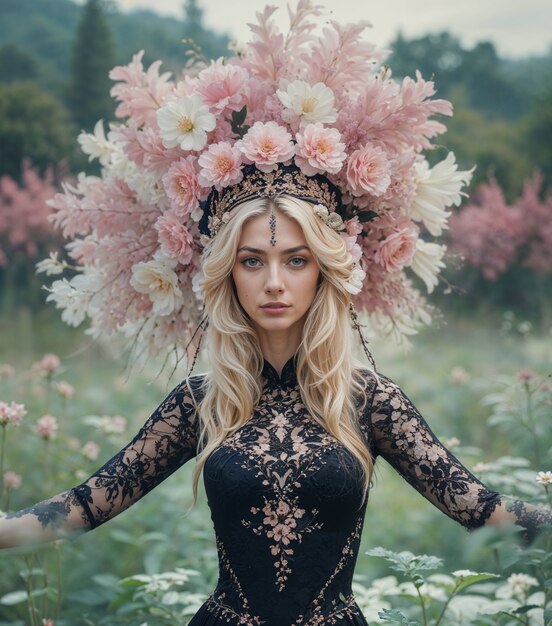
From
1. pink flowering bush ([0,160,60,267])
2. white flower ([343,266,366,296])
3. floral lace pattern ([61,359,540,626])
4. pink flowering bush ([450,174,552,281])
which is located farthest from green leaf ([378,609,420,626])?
pink flowering bush ([0,160,60,267])

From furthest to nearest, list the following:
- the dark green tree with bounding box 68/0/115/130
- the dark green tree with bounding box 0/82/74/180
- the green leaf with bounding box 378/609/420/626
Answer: the dark green tree with bounding box 68/0/115/130 < the dark green tree with bounding box 0/82/74/180 < the green leaf with bounding box 378/609/420/626

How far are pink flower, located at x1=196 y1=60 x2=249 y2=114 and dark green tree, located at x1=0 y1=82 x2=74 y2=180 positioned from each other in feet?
50.5

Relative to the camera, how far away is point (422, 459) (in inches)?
85.6

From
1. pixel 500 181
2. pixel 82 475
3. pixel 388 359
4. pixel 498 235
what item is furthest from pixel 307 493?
pixel 500 181

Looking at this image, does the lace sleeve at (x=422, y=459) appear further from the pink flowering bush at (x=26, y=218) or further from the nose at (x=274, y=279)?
the pink flowering bush at (x=26, y=218)

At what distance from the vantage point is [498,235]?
506 inches

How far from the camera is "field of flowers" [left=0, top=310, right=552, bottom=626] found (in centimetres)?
251

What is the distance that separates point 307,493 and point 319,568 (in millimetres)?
190

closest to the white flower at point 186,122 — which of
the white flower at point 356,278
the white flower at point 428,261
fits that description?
the white flower at point 356,278

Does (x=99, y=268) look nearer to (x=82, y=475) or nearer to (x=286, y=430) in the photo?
(x=286, y=430)

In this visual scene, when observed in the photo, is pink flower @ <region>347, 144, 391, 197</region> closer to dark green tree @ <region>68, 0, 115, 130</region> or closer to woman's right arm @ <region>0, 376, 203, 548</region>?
woman's right arm @ <region>0, 376, 203, 548</region>

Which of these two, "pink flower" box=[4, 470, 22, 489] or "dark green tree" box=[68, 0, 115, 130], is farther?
"dark green tree" box=[68, 0, 115, 130]

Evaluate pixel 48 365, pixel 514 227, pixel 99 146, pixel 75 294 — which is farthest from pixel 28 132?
pixel 75 294

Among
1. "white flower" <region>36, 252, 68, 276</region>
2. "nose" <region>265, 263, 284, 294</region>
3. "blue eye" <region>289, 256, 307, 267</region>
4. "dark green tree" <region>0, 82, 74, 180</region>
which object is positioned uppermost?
"dark green tree" <region>0, 82, 74, 180</region>
